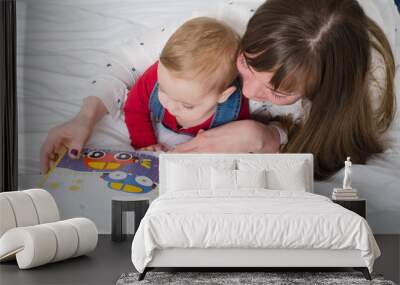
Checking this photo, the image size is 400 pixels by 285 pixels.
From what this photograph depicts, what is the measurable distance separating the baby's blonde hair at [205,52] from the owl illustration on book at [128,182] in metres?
1.20

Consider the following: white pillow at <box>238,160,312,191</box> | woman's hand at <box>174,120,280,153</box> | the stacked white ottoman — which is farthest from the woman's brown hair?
the stacked white ottoman

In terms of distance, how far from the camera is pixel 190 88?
720 cm

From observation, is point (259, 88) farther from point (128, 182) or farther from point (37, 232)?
point (37, 232)

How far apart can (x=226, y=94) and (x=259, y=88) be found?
348 millimetres

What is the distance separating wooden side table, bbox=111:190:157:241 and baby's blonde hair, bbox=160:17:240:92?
1.41 meters

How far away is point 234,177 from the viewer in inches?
258

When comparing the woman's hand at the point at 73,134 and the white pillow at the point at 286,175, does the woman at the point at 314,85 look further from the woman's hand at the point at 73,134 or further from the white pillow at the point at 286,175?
the white pillow at the point at 286,175

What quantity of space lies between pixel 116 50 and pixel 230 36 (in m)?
1.25

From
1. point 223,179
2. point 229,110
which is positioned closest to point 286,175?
point 223,179

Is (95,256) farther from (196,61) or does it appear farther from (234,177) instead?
(196,61)

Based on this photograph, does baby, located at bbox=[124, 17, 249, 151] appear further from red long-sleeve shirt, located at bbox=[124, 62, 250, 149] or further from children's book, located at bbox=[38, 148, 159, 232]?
children's book, located at bbox=[38, 148, 159, 232]

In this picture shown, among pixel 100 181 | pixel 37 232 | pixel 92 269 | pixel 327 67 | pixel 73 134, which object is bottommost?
pixel 92 269

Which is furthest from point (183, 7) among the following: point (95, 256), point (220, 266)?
point (220, 266)

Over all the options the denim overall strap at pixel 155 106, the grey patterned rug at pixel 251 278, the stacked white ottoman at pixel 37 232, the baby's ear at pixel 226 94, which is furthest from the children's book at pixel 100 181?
the grey patterned rug at pixel 251 278
